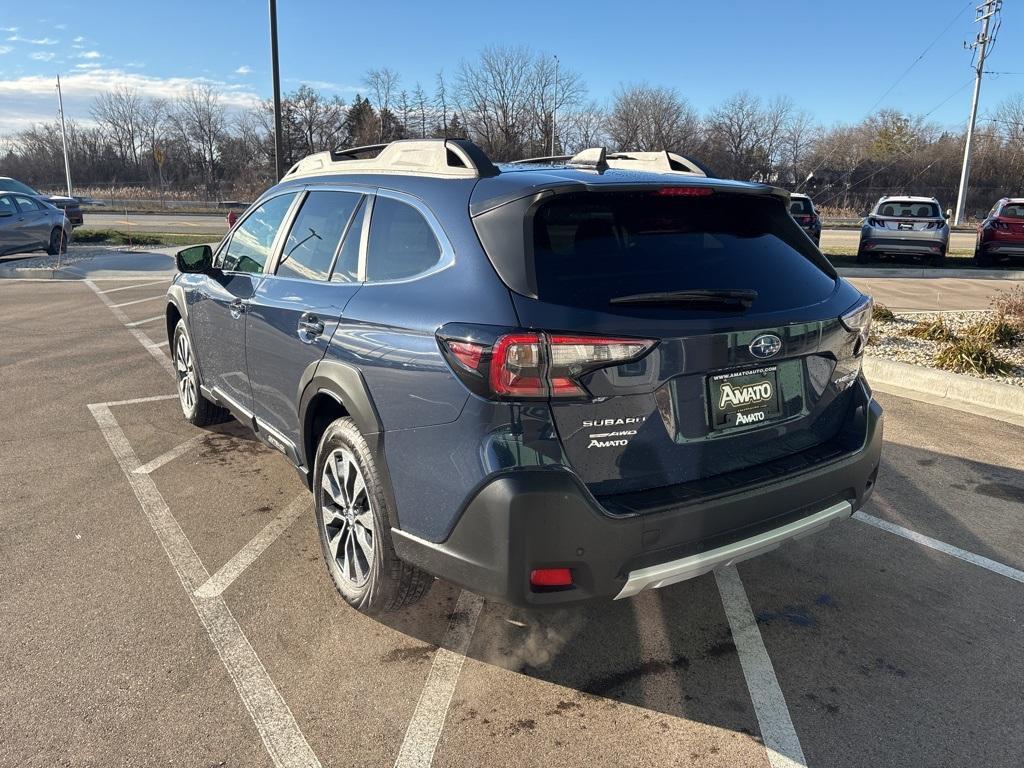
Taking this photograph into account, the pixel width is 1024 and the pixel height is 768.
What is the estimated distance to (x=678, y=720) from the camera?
8.38 feet

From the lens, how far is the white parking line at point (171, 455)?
480 centimetres

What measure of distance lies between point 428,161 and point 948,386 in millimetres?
5616

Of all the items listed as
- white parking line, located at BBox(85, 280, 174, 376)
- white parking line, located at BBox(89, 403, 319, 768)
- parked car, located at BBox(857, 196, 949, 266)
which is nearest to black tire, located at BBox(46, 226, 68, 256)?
white parking line, located at BBox(85, 280, 174, 376)

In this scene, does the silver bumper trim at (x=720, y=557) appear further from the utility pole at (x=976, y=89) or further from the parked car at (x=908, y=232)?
the utility pole at (x=976, y=89)

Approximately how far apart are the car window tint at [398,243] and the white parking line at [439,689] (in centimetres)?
144

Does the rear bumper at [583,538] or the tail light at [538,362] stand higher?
the tail light at [538,362]

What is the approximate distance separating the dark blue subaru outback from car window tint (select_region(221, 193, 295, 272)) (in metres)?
0.83

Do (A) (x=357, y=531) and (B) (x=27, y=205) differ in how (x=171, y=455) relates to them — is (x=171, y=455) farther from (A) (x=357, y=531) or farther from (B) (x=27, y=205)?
(B) (x=27, y=205)

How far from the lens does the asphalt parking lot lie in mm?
2436

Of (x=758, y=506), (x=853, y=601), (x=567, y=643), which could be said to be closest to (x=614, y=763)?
(x=567, y=643)

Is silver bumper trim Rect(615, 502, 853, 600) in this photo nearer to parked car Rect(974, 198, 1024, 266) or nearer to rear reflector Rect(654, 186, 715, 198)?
rear reflector Rect(654, 186, 715, 198)

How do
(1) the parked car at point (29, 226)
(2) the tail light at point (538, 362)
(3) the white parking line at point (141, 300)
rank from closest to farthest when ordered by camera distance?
(2) the tail light at point (538, 362) → (3) the white parking line at point (141, 300) → (1) the parked car at point (29, 226)

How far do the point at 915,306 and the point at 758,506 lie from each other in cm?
1045

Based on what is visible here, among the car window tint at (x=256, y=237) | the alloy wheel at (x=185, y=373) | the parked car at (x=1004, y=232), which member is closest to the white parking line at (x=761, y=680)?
the car window tint at (x=256, y=237)
